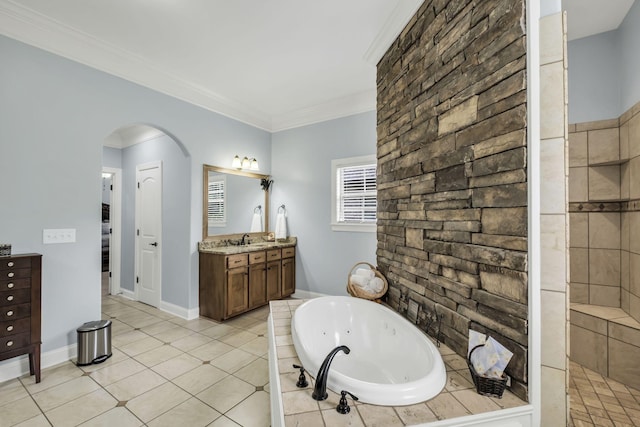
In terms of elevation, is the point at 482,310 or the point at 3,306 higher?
the point at 482,310

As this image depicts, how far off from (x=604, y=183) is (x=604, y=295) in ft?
3.02

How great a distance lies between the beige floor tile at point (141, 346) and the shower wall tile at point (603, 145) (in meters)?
4.35

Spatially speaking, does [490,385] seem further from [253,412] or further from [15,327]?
[15,327]

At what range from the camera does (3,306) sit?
1.95 metres

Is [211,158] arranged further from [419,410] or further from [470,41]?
[419,410]

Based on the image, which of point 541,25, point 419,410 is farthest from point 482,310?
point 541,25

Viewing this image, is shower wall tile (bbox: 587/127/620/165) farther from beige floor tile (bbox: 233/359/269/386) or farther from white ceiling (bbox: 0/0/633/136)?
beige floor tile (bbox: 233/359/269/386)

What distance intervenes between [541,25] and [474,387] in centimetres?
158

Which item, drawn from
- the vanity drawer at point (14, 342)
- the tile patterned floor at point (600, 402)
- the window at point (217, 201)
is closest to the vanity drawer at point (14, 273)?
the vanity drawer at point (14, 342)

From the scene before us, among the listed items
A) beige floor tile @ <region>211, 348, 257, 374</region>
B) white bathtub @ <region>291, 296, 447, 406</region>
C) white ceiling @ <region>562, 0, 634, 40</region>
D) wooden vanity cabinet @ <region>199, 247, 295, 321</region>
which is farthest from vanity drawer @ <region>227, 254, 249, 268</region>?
white ceiling @ <region>562, 0, 634, 40</region>

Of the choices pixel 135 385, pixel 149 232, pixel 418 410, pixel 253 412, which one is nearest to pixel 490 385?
pixel 418 410

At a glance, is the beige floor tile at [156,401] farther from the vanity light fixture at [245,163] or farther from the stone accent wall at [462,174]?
the vanity light fixture at [245,163]

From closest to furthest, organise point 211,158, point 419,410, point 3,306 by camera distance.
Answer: point 419,410 → point 3,306 → point 211,158

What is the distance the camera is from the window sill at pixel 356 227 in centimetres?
358
